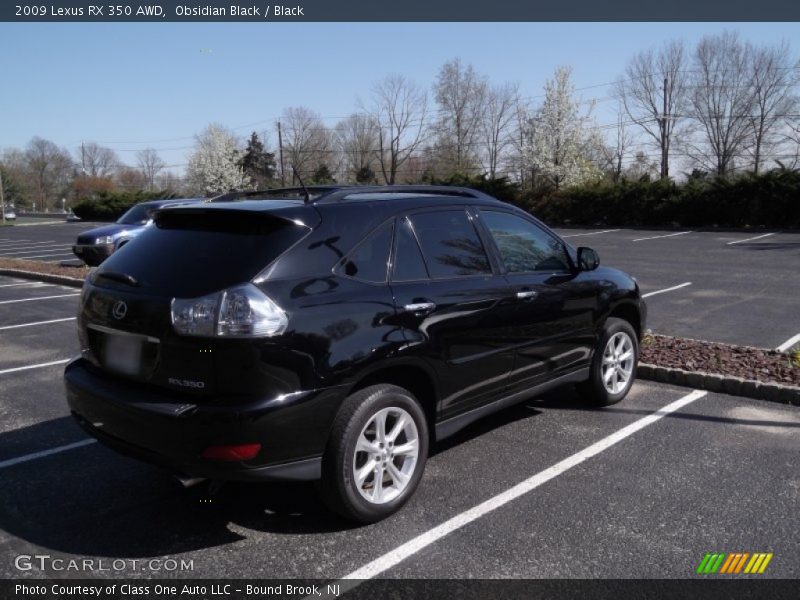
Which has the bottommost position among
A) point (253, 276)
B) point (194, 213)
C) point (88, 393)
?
point (88, 393)

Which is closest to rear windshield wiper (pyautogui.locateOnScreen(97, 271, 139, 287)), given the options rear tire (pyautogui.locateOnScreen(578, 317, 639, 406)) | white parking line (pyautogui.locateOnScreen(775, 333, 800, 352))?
rear tire (pyautogui.locateOnScreen(578, 317, 639, 406))

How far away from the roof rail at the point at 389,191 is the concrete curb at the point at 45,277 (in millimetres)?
10761

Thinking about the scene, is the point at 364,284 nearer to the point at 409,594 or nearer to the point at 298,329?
the point at 298,329

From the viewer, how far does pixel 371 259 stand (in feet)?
12.5

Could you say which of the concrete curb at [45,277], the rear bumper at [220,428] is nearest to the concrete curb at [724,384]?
the rear bumper at [220,428]

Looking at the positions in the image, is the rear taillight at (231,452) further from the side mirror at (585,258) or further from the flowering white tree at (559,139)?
the flowering white tree at (559,139)

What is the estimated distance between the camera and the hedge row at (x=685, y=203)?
25703 mm

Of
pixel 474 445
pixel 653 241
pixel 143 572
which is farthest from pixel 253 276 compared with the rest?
pixel 653 241

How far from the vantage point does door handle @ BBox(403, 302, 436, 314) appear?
3.82 m

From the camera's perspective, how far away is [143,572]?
3203mm

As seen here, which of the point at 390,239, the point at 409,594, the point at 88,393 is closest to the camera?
the point at 409,594

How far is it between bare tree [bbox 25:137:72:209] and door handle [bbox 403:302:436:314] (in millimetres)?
111004

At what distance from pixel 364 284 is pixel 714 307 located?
8.04 meters

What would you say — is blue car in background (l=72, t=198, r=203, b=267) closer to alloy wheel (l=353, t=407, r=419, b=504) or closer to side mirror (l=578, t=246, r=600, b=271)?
side mirror (l=578, t=246, r=600, b=271)
